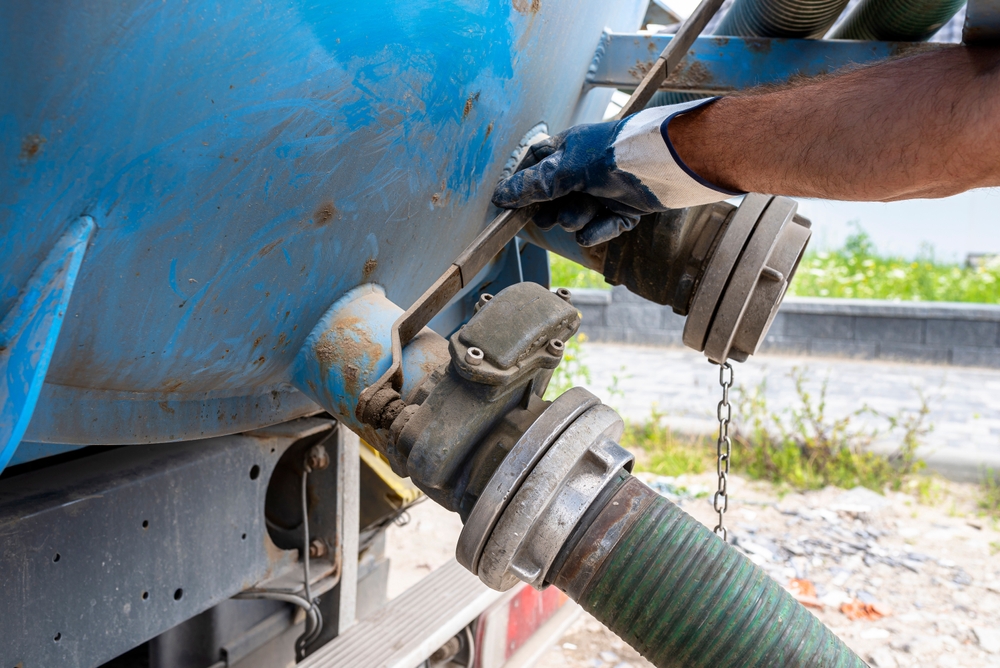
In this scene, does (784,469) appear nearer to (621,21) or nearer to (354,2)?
(621,21)

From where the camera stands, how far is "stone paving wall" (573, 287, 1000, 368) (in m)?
5.37

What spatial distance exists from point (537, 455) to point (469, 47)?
0.56 m

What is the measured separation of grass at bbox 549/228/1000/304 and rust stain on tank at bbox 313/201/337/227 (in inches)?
196

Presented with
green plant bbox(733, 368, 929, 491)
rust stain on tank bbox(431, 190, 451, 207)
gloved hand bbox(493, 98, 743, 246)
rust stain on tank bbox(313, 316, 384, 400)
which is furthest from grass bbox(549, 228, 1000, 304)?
rust stain on tank bbox(313, 316, 384, 400)

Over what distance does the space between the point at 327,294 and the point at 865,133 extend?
754mm

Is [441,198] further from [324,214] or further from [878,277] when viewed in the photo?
[878,277]

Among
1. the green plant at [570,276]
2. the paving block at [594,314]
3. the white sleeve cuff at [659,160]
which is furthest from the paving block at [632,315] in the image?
the white sleeve cuff at [659,160]

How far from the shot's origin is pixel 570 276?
21.9ft

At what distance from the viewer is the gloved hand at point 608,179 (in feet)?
3.89

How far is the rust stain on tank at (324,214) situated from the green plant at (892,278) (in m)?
6.06

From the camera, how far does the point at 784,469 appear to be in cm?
395

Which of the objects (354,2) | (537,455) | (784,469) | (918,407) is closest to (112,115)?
(354,2)

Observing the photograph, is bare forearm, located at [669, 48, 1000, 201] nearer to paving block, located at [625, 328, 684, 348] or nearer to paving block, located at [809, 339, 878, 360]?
paving block, located at [809, 339, 878, 360]

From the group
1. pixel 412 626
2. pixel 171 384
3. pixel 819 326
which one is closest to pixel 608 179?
pixel 171 384
